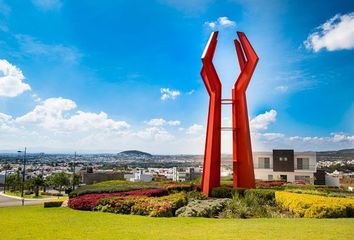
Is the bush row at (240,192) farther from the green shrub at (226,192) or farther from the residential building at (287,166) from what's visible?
the residential building at (287,166)

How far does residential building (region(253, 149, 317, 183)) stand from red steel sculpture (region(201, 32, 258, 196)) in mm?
19865

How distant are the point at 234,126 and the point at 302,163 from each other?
21.5 m

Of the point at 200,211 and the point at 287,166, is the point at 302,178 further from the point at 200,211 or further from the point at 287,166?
the point at 200,211

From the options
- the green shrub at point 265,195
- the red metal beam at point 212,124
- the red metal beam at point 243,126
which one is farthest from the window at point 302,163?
the green shrub at point 265,195

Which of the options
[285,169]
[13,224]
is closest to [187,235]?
[13,224]

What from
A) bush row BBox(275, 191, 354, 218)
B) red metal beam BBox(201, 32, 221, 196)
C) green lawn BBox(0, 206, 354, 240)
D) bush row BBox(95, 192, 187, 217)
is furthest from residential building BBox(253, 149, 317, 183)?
green lawn BBox(0, 206, 354, 240)

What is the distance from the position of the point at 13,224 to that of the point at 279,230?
8.18m

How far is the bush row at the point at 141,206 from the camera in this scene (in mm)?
12492

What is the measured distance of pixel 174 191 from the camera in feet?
63.8

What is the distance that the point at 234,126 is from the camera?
19.8 m

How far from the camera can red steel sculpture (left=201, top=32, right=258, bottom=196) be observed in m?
19.0

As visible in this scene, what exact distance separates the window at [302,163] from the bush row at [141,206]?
27160 mm

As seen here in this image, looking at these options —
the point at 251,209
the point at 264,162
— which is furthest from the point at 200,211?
the point at 264,162

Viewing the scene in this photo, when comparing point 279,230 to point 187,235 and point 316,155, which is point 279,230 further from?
point 316,155
